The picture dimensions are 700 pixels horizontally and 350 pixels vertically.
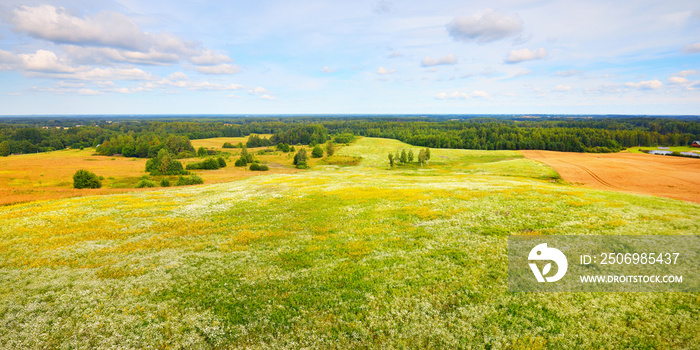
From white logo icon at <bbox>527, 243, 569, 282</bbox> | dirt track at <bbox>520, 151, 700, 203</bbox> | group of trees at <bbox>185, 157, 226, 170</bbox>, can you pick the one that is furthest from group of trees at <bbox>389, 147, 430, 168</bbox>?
white logo icon at <bbox>527, 243, 569, 282</bbox>

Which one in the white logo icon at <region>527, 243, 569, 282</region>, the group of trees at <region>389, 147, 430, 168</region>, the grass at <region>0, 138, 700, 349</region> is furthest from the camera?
the group of trees at <region>389, 147, 430, 168</region>

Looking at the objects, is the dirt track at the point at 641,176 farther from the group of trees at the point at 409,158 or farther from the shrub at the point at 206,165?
the shrub at the point at 206,165

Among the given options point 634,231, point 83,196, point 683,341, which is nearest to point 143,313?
point 683,341

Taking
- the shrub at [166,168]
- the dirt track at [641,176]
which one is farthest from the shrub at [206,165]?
the dirt track at [641,176]

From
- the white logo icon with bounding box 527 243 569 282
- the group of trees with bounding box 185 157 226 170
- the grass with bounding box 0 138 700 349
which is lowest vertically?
the group of trees with bounding box 185 157 226 170

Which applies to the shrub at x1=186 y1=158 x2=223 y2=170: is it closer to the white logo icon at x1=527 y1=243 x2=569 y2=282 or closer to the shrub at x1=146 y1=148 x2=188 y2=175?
the shrub at x1=146 y1=148 x2=188 y2=175

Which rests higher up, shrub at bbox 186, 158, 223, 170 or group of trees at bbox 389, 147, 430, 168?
group of trees at bbox 389, 147, 430, 168

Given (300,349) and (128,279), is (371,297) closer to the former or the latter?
(300,349)
